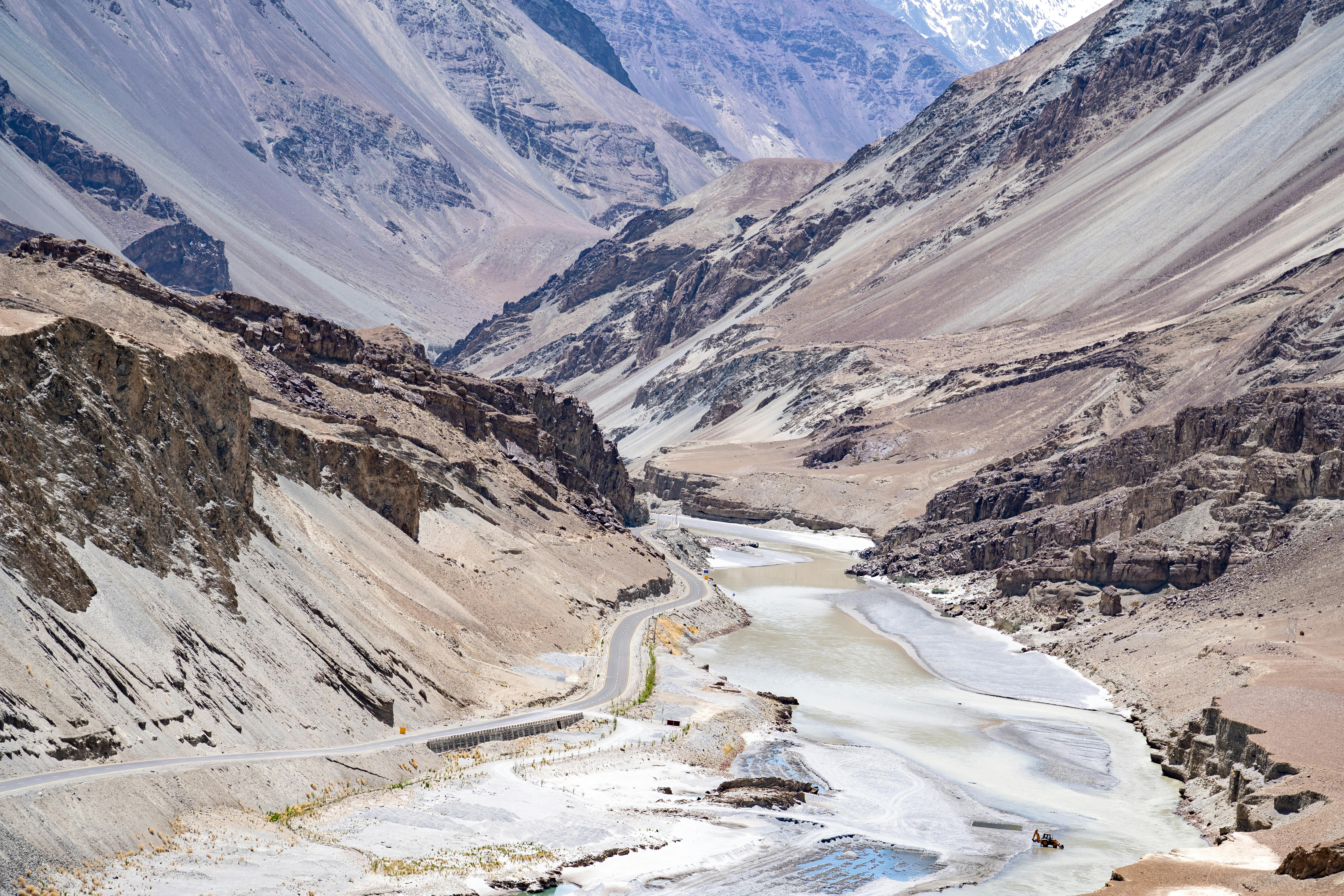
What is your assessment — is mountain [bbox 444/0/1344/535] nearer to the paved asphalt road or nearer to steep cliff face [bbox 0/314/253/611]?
the paved asphalt road

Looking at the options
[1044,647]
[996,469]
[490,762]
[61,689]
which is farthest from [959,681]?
[996,469]

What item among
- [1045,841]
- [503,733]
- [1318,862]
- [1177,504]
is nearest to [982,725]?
[1045,841]

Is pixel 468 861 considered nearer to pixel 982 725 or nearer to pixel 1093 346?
pixel 982 725

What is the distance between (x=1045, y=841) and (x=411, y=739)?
17.1 m

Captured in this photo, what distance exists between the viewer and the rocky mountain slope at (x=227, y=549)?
2823 centimetres

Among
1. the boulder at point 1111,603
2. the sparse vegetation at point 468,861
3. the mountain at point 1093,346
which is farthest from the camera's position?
the mountain at point 1093,346

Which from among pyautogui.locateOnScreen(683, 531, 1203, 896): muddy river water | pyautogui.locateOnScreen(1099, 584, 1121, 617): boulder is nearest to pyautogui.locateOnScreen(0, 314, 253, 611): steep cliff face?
pyautogui.locateOnScreen(683, 531, 1203, 896): muddy river water

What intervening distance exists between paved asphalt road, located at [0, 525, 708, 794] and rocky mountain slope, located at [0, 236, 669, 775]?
0.39 metres

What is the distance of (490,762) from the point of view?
3612cm

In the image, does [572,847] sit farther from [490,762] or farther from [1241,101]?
[1241,101]

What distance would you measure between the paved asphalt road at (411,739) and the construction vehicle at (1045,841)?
1494 cm

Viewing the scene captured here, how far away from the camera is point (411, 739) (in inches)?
1405

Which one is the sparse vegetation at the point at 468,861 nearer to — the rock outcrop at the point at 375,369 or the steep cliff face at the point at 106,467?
the steep cliff face at the point at 106,467

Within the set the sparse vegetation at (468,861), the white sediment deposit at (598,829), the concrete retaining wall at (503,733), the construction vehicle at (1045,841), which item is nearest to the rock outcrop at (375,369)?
the concrete retaining wall at (503,733)
